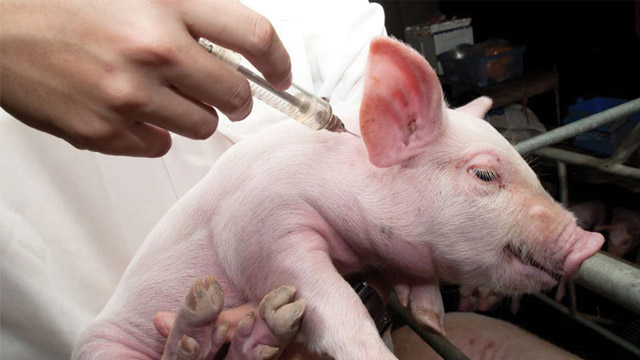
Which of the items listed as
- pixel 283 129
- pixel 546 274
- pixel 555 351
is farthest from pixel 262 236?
pixel 555 351

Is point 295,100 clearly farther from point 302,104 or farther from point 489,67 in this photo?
point 489,67

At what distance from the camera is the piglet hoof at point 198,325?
2.39 ft

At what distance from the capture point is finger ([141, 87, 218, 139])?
26.7 inches

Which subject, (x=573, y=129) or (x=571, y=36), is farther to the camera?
(x=571, y=36)

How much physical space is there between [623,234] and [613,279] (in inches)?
80.2

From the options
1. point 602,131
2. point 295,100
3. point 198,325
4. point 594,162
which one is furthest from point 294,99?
point 602,131

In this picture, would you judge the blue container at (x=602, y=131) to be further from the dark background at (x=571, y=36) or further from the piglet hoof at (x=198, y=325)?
the piglet hoof at (x=198, y=325)

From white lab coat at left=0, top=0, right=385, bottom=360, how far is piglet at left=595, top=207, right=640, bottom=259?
6.03 ft

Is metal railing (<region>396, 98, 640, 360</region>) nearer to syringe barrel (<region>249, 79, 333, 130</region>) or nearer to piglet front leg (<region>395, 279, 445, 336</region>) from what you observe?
piglet front leg (<region>395, 279, 445, 336</region>)

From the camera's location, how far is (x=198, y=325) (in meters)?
0.75

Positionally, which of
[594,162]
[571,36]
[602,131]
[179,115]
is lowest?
[602,131]

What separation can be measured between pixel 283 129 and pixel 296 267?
0.29 meters

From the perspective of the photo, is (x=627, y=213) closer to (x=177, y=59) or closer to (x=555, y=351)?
(x=555, y=351)

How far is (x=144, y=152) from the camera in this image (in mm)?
750
